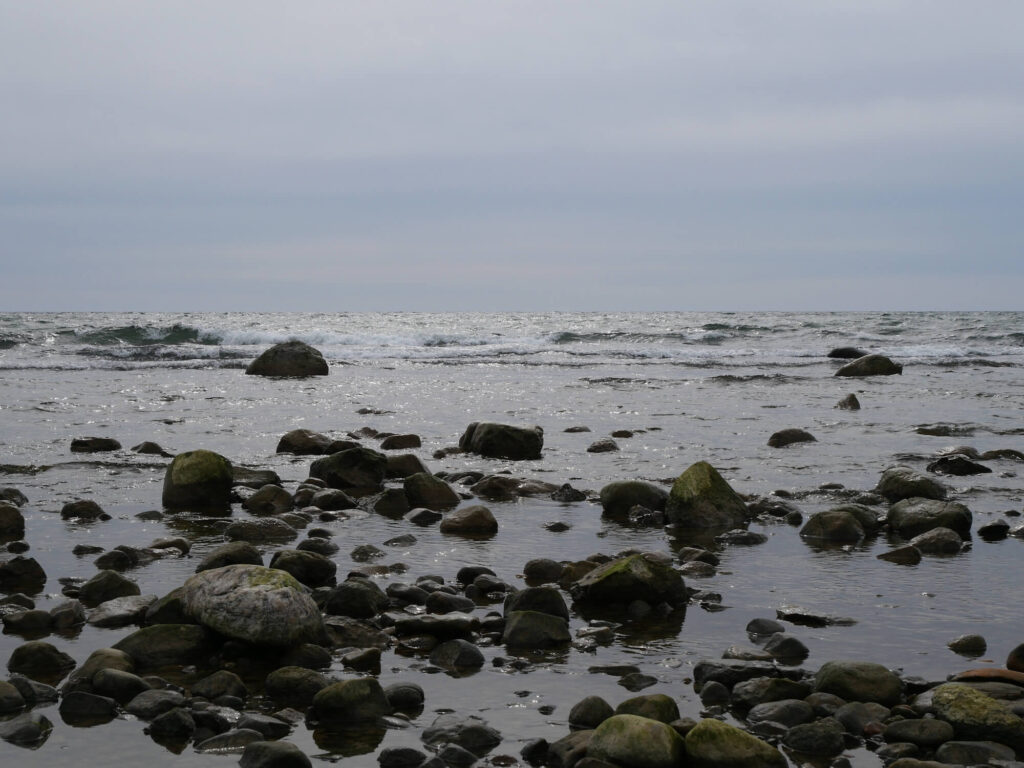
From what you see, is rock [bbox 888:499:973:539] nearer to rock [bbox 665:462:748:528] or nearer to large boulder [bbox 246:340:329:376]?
rock [bbox 665:462:748:528]

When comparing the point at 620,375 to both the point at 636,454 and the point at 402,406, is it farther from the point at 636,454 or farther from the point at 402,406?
the point at 636,454

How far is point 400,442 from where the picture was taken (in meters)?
12.7

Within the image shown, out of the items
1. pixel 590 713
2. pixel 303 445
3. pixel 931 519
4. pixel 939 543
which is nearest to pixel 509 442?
pixel 303 445

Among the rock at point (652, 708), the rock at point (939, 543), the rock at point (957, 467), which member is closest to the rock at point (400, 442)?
the rock at point (957, 467)

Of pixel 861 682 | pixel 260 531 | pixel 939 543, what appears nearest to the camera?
pixel 861 682

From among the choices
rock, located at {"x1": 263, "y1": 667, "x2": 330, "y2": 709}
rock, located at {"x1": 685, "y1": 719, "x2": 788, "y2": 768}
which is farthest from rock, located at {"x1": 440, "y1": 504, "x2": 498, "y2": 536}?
rock, located at {"x1": 685, "y1": 719, "x2": 788, "y2": 768}

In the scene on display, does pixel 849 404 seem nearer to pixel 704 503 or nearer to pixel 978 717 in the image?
pixel 704 503

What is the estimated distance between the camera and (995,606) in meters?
5.65

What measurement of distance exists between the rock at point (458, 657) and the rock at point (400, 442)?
7.84 m

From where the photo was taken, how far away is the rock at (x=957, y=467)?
1047 cm

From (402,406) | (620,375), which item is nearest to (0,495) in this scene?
(402,406)

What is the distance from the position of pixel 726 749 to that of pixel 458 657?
150 centimetres

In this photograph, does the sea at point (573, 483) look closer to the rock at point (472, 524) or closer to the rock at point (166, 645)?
the rock at point (472, 524)

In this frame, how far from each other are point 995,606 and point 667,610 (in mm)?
1839
